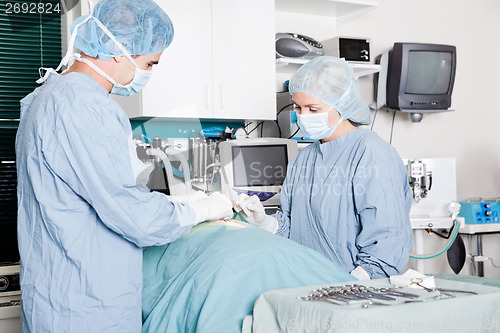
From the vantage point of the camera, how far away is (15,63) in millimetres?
2928

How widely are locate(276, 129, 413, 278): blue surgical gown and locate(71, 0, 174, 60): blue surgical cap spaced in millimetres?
771

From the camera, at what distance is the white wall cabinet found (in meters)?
2.86

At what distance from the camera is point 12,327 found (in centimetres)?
217

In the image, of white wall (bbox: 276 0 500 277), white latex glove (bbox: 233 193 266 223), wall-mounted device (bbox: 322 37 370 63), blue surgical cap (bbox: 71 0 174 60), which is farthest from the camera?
white wall (bbox: 276 0 500 277)

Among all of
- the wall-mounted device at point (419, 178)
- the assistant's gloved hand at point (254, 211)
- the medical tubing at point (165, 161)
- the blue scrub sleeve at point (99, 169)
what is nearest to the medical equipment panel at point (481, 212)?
the wall-mounted device at point (419, 178)

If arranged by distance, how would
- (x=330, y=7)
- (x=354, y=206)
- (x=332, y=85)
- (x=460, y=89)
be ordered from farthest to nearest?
1. (x=460, y=89)
2. (x=330, y=7)
3. (x=332, y=85)
4. (x=354, y=206)

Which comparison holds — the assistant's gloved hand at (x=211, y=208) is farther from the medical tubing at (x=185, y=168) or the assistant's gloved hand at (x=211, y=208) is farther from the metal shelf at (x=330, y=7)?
the metal shelf at (x=330, y=7)

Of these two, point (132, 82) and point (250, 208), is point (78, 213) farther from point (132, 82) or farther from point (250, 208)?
point (250, 208)

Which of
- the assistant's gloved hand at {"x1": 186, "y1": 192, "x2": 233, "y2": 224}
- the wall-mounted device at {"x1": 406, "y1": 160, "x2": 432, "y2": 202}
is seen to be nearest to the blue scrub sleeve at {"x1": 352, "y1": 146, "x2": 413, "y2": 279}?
the assistant's gloved hand at {"x1": 186, "y1": 192, "x2": 233, "y2": 224}

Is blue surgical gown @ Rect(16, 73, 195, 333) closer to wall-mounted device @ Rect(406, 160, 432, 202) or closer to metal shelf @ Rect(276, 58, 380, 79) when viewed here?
metal shelf @ Rect(276, 58, 380, 79)

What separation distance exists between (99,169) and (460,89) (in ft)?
11.6

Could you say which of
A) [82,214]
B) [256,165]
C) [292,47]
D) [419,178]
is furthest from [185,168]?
[82,214]

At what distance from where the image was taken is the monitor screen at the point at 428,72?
3.61 metres

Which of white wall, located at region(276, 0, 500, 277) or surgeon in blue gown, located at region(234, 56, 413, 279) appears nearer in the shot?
surgeon in blue gown, located at region(234, 56, 413, 279)
